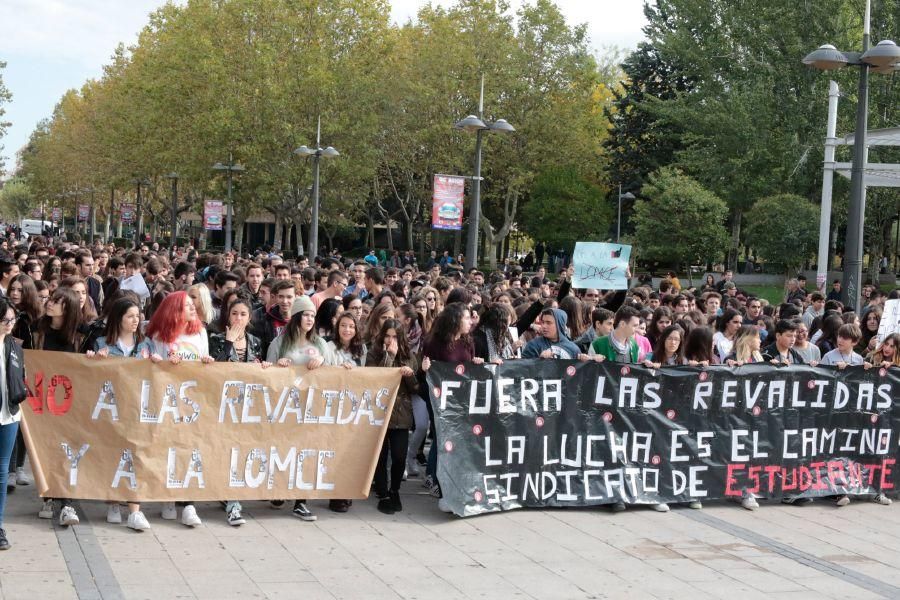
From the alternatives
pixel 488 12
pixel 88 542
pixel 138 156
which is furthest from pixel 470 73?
pixel 88 542

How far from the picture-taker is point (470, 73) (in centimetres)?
4625

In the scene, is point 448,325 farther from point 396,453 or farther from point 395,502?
point 395,502

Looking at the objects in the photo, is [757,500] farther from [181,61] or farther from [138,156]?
[138,156]

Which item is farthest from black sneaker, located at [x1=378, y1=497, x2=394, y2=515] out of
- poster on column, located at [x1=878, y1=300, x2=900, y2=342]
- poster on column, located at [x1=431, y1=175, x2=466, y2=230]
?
poster on column, located at [x1=431, y1=175, x2=466, y2=230]

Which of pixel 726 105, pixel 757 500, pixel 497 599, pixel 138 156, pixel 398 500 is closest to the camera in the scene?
pixel 497 599

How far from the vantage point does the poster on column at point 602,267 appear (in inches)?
512

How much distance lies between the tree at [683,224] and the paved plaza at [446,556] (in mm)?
29401

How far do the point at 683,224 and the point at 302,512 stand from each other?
31.7 meters

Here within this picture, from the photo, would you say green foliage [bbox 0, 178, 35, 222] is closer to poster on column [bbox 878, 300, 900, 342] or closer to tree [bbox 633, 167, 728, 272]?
tree [bbox 633, 167, 728, 272]

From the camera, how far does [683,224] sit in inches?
1508

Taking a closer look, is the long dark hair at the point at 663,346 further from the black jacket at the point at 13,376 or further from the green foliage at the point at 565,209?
the green foliage at the point at 565,209

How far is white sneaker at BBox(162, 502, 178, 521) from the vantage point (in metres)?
8.02

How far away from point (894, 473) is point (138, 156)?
162ft

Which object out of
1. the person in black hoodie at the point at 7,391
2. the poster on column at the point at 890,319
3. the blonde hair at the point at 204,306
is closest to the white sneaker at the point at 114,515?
the person in black hoodie at the point at 7,391
